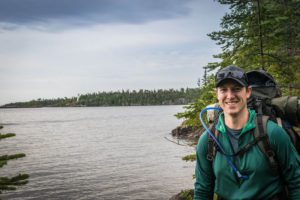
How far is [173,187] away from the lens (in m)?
22.7

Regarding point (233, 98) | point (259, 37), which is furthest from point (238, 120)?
point (259, 37)

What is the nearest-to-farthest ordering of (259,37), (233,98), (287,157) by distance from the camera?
1. (287,157)
2. (233,98)
3. (259,37)

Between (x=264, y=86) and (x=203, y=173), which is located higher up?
(x=264, y=86)

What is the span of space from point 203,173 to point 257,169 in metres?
0.64

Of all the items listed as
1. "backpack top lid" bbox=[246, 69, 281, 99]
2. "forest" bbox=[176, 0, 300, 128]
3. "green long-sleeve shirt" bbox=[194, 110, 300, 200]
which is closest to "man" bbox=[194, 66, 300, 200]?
"green long-sleeve shirt" bbox=[194, 110, 300, 200]

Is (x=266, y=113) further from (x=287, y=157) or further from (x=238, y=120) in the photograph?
(x=287, y=157)

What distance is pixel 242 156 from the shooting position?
3.08 metres

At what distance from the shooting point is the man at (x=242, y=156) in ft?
9.81

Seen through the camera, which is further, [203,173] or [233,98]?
[203,173]

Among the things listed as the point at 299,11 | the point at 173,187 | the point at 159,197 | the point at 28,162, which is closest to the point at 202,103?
the point at 299,11

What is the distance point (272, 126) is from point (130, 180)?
76.0 ft

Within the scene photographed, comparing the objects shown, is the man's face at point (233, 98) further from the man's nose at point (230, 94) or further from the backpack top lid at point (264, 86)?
the backpack top lid at point (264, 86)

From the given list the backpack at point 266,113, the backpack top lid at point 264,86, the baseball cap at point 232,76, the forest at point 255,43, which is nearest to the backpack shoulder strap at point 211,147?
the backpack at point 266,113

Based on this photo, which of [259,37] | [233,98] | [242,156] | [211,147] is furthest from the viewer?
[259,37]
